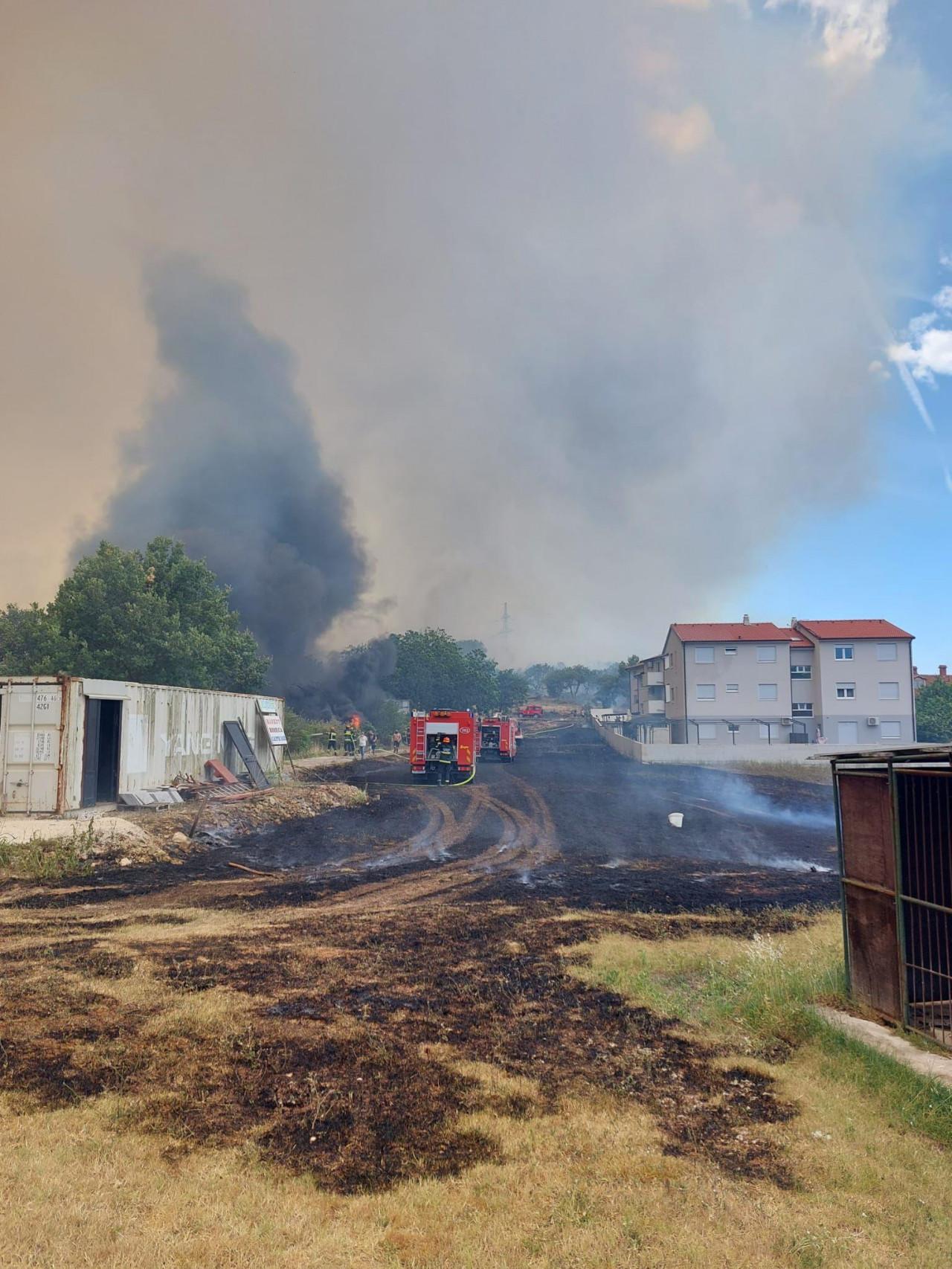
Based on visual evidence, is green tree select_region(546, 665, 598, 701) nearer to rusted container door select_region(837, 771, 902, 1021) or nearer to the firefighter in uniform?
the firefighter in uniform

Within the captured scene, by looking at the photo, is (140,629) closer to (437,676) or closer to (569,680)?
(437,676)

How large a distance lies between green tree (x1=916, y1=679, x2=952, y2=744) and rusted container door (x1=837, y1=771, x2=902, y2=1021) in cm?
5994

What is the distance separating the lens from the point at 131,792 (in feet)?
70.1

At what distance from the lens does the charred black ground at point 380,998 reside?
19.0 ft

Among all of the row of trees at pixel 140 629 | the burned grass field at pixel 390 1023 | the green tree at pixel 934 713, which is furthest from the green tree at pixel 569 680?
the burned grass field at pixel 390 1023

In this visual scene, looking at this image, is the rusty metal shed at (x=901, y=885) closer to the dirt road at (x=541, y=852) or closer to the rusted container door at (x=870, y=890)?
the rusted container door at (x=870, y=890)

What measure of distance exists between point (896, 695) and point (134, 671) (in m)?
49.7

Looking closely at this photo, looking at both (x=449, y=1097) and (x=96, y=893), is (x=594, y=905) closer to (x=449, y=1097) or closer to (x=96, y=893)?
(x=449, y=1097)

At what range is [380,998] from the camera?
333 inches

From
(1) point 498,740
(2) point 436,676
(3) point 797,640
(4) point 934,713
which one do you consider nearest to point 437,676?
(2) point 436,676

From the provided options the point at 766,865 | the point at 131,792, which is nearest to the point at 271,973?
the point at 766,865

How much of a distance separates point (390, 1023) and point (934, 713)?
67.0 m

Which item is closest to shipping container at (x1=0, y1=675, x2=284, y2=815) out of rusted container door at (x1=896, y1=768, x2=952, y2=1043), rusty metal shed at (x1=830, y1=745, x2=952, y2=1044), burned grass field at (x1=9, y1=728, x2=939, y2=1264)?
burned grass field at (x1=9, y1=728, x2=939, y2=1264)

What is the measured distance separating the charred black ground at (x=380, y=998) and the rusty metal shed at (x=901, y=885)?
2.02 m
